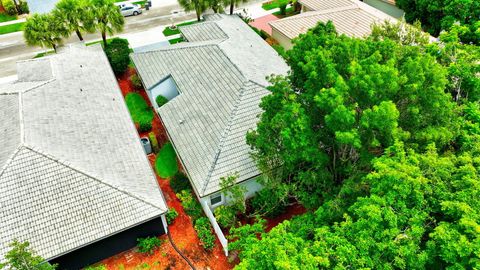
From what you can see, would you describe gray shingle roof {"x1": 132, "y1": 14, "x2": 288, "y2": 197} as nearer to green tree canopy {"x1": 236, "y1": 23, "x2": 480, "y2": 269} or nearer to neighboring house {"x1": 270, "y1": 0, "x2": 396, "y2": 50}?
green tree canopy {"x1": 236, "y1": 23, "x2": 480, "y2": 269}

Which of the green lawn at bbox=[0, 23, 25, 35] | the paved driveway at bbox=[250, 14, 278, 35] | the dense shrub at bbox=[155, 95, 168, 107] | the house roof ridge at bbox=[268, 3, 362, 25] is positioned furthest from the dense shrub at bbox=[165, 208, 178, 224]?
the green lawn at bbox=[0, 23, 25, 35]

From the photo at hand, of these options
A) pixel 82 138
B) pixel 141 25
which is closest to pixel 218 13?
pixel 141 25

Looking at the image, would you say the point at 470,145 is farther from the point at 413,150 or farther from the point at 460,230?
the point at 460,230

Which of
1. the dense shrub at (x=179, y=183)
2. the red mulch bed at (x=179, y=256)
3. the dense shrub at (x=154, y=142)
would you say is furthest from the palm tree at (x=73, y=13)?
the red mulch bed at (x=179, y=256)

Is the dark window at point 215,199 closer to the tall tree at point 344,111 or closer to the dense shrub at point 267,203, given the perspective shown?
the dense shrub at point 267,203

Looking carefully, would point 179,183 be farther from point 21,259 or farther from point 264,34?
point 264,34

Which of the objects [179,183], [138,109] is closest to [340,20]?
[138,109]
